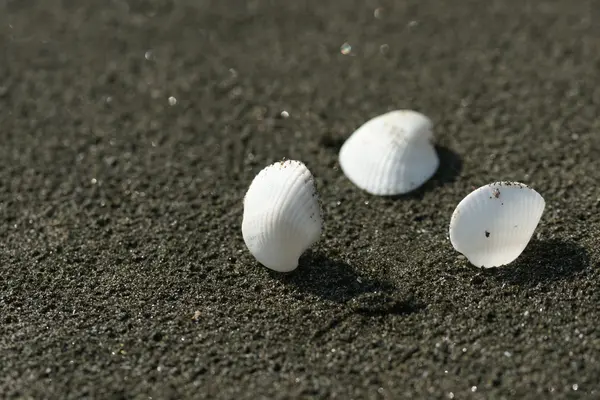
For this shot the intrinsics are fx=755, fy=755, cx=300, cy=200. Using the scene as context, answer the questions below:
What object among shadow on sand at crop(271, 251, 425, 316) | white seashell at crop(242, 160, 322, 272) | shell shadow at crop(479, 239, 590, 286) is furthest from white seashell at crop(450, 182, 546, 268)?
white seashell at crop(242, 160, 322, 272)

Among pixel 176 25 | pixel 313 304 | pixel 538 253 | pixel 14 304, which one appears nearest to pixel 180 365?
pixel 313 304

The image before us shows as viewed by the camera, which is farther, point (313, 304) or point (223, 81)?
point (223, 81)

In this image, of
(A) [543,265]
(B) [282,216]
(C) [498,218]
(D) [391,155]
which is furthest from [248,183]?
(A) [543,265]

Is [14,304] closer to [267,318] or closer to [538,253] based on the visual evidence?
[267,318]

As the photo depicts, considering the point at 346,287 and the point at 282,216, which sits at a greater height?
the point at 282,216

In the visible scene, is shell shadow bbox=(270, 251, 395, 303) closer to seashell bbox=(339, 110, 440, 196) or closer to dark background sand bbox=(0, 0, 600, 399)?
dark background sand bbox=(0, 0, 600, 399)

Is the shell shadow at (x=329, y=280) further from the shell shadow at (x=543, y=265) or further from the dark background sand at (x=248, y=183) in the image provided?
the shell shadow at (x=543, y=265)

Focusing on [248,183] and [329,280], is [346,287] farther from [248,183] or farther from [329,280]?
[248,183]

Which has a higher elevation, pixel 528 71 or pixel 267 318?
pixel 267 318
